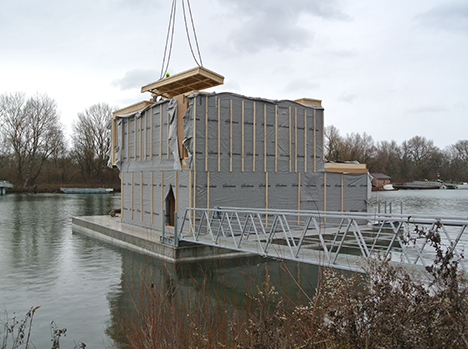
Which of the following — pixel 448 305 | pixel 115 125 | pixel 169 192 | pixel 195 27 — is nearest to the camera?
pixel 448 305

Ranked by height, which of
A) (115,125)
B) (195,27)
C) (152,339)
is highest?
(195,27)

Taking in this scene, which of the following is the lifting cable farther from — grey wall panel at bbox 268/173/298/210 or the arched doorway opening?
grey wall panel at bbox 268/173/298/210

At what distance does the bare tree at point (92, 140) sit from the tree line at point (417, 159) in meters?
37.0

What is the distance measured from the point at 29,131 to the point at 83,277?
45014mm

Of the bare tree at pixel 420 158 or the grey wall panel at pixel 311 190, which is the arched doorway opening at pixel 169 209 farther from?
the bare tree at pixel 420 158

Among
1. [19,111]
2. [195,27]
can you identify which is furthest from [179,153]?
[19,111]

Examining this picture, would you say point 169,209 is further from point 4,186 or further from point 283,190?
point 4,186

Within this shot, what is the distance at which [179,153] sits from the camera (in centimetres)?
1403

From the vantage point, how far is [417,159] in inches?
2817

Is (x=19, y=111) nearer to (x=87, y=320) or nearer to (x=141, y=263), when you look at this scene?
(x=141, y=263)

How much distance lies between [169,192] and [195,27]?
7030 mm

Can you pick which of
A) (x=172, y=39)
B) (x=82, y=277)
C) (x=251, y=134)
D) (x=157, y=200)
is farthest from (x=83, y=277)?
(x=172, y=39)

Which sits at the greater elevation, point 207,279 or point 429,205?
point 429,205

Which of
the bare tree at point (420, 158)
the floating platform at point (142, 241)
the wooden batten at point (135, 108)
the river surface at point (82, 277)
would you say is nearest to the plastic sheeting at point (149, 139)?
the wooden batten at point (135, 108)
